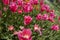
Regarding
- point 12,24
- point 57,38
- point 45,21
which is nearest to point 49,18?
point 45,21

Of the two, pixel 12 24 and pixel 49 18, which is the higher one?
pixel 49 18

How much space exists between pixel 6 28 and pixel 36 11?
89 centimetres

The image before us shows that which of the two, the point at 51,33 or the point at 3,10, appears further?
the point at 51,33

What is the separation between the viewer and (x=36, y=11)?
3.81m

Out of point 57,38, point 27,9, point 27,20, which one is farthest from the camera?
point 57,38

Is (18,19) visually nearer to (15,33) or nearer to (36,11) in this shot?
(15,33)

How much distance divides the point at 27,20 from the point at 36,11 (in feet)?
3.06

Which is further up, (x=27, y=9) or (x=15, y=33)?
(x=27, y=9)

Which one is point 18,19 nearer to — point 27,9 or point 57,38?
point 27,9

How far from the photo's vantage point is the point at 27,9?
310 cm

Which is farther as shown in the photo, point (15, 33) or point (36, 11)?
point (36, 11)

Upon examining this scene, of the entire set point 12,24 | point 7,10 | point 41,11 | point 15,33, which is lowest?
point 15,33

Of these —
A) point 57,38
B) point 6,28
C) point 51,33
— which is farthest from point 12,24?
point 57,38

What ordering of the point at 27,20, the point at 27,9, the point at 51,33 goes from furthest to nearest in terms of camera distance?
the point at 51,33 → the point at 27,9 → the point at 27,20
